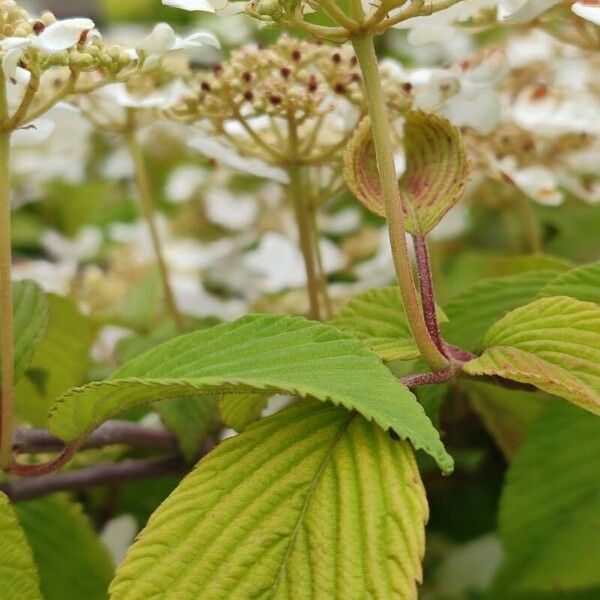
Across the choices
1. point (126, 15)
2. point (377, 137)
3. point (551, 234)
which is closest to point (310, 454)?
point (377, 137)

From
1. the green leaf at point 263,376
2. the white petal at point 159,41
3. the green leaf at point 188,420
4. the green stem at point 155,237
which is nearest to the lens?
the green leaf at point 263,376

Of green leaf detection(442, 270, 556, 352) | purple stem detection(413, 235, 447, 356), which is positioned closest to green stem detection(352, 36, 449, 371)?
purple stem detection(413, 235, 447, 356)

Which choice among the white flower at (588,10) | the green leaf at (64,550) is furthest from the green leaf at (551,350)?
the green leaf at (64,550)

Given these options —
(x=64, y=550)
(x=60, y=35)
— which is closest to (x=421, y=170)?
(x=60, y=35)

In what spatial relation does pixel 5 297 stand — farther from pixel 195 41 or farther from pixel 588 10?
pixel 588 10

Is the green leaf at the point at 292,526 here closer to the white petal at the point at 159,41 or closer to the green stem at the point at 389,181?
the green stem at the point at 389,181

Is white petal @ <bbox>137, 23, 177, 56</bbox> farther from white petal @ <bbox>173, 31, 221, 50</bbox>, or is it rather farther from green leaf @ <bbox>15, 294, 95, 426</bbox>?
green leaf @ <bbox>15, 294, 95, 426</bbox>
